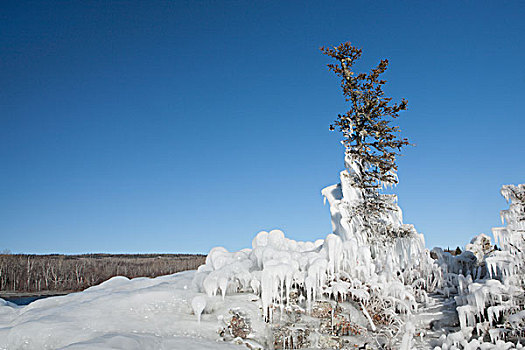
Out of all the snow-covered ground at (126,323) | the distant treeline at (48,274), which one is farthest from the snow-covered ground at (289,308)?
the distant treeline at (48,274)

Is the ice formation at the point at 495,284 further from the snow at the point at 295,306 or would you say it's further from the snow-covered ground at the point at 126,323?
the snow-covered ground at the point at 126,323

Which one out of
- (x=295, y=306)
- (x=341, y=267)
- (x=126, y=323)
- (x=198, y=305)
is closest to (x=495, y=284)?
(x=341, y=267)

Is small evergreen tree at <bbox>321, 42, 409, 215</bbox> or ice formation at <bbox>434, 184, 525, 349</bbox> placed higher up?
small evergreen tree at <bbox>321, 42, 409, 215</bbox>

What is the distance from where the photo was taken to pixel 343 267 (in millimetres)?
11359

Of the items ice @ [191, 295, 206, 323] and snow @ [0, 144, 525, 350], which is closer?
snow @ [0, 144, 525, 350]

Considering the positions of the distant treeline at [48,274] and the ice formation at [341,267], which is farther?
the distant treeline at [48,274]

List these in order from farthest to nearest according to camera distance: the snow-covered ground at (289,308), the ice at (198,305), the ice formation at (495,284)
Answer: the ice formation at (495,284)
the ice at (198,305)
the snow-covered ground at (289,308)

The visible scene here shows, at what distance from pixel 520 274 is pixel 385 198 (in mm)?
4637

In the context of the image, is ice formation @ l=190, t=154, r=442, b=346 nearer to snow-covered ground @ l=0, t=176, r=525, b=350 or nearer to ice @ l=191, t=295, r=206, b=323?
snow-covered ground @ l=0, t=176, r=525, b=350

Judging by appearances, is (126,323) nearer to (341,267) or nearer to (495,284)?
(341,267)

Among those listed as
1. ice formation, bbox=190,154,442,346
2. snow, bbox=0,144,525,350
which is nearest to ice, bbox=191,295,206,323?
snow, bbox=0,144,525,350

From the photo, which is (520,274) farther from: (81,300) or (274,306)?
(81,300)

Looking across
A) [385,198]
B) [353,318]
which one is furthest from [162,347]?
[385,198]

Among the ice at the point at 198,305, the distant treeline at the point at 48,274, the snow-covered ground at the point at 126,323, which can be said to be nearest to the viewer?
the snow-covered ground at the point at 126,323
